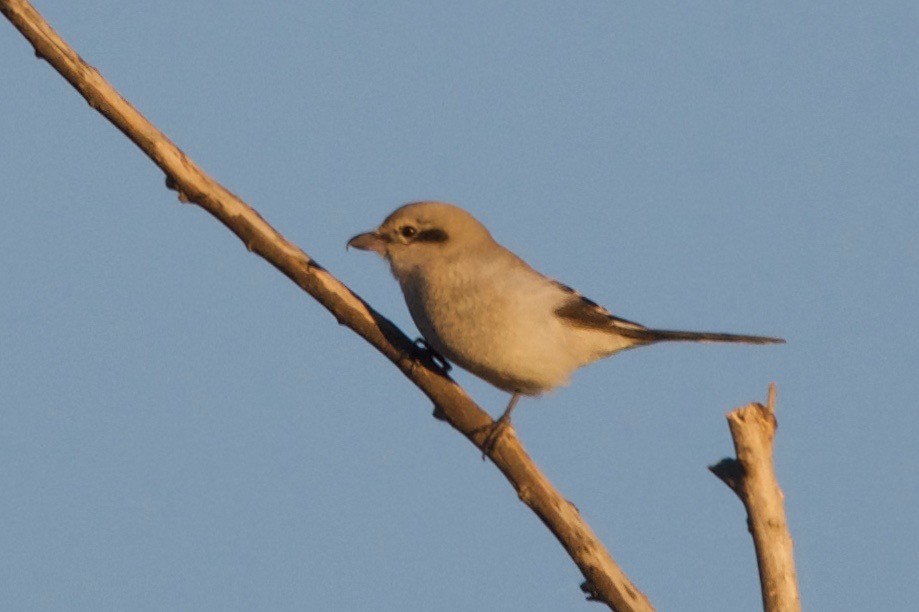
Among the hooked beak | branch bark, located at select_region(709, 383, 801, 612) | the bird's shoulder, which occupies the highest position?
the bird's shoulder

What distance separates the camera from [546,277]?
7.51 meters

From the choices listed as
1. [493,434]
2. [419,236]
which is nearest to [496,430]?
[493,434]

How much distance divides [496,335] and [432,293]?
0.44 m

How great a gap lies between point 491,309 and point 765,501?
2.09 metres

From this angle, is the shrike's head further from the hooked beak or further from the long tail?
the long tail

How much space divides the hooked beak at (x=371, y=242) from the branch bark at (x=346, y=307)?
0.88 m

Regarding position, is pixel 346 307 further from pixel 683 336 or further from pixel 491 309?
pixel 683 336

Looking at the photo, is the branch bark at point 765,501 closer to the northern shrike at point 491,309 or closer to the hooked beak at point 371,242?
the northern shrike at point 491,309

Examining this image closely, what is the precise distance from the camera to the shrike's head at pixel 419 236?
24.1ft

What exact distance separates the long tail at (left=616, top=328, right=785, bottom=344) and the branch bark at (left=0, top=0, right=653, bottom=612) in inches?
51.2

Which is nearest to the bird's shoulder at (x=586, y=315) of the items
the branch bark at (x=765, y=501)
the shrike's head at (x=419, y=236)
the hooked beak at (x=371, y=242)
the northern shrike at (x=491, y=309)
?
the northern shrike at (x=491, y=309)

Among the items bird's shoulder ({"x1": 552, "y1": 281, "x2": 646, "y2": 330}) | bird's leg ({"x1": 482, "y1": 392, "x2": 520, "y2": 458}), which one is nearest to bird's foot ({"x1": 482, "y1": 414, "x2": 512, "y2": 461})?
bird's leg ({"x1": 482, "y1": 392, "x2": 520, "y2": 458})

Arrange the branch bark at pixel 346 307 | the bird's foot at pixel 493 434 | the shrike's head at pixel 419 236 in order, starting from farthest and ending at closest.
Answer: the shrike's head at pixel 419 236 < the bird's foot at pixel 493 434 < the branch bark at pixel 346 307

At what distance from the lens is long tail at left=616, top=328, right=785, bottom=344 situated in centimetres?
717
